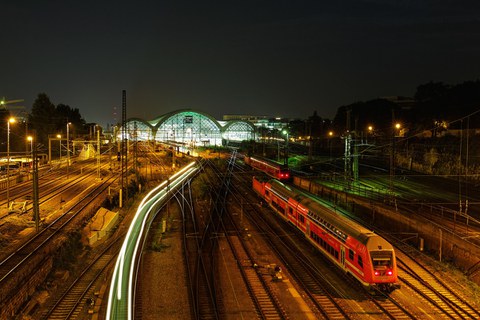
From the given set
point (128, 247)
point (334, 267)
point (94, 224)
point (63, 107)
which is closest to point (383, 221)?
point (334, 267)

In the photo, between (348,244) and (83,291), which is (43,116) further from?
(348,244)

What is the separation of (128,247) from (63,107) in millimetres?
72442

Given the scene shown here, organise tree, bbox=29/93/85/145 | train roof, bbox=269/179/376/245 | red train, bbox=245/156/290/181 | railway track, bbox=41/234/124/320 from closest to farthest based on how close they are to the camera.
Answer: railway track, bbox=41/234/124/320 < train roof, bbox=269/179/376/245 < red train, bbox=245/156/290/181 < tree, bbox=29/93/85/145

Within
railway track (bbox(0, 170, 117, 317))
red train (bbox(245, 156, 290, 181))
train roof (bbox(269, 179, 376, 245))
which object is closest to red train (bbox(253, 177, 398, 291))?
train roof (bbox(269, 179, 376, 245))

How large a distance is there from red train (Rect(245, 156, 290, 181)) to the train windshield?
21.3 meters

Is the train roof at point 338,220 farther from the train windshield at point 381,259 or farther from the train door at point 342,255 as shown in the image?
the train door at point 342,255

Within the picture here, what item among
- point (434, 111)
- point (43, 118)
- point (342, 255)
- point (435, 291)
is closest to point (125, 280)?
point (342, 255)

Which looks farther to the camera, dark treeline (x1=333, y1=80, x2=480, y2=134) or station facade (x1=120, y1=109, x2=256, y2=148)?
station facade (x1=120, y1=109, x2=256, y2=148)

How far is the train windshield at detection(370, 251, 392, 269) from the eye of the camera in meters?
12.2

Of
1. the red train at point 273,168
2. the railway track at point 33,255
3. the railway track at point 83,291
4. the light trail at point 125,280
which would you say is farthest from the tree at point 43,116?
the railway track at point 83,291

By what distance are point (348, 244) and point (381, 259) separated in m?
1.34

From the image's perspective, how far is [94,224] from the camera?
802 inches

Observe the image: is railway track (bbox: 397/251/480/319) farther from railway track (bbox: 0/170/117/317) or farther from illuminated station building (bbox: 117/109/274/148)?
illuminated station building (bbox: 117/109/274/148)

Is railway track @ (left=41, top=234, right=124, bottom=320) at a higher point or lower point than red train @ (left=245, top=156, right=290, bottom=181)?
lower
